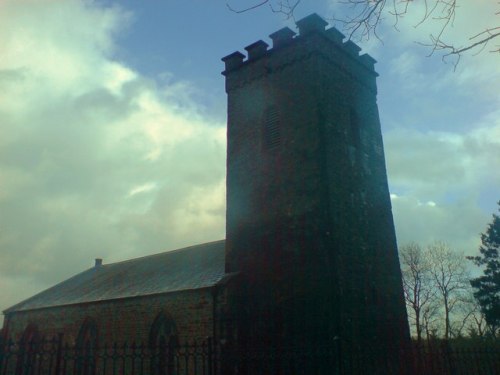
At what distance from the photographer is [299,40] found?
17516 millimetres

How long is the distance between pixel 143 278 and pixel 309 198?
436 inches

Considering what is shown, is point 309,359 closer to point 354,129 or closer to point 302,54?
point 354,129

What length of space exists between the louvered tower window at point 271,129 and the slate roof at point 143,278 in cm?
547

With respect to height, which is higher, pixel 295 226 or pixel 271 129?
pixel 271 129

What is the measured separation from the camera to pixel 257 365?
48.6 ft

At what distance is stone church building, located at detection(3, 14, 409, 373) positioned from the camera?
14.8m

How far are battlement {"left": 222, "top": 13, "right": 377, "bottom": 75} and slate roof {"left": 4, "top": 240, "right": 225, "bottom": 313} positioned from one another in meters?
8.95

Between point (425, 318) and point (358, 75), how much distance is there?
32017 mm

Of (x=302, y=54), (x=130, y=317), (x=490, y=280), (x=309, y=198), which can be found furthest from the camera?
(x=490, y=280)

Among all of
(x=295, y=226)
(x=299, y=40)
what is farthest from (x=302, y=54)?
(x=295, y=226)

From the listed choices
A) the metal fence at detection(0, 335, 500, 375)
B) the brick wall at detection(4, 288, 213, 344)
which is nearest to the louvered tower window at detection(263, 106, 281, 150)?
the brick wall at detection(4, 288, 213, 344)

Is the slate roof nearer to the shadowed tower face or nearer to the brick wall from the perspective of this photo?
the brick wall

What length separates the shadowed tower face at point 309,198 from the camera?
1469 centimetres

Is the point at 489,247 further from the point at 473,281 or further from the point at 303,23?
the point at 303,23
